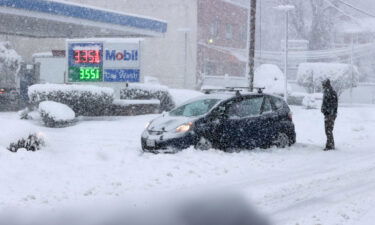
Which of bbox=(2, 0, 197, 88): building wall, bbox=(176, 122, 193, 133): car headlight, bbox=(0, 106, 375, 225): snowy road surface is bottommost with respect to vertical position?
bbox=(0, 106, 375, 225): snowy road surface

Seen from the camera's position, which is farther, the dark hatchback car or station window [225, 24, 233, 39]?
station window [225, 24, 233, 39]

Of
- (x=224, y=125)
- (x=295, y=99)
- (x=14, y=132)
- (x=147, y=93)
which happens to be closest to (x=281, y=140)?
(x=224, y=125)

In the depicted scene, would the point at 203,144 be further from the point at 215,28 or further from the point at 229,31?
the point at 229,31

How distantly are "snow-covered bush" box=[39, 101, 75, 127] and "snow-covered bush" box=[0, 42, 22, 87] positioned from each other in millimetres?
10146

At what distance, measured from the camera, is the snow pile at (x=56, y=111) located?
2173 centimetres

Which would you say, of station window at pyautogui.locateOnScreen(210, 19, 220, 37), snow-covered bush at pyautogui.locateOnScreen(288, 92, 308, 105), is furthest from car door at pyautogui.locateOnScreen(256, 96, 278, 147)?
station window at pyautogui.locateOnScreen(210, 19, 220, 37)

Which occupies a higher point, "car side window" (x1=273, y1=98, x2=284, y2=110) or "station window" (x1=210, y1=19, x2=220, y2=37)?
"station window" (x1=210, y1=19, x2=220, y2=37)

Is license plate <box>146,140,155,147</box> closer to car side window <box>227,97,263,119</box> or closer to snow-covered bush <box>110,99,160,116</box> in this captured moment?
car side window <box>227,97,263,119</box>

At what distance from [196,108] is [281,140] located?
2499 millimetres

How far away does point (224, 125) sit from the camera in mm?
14711

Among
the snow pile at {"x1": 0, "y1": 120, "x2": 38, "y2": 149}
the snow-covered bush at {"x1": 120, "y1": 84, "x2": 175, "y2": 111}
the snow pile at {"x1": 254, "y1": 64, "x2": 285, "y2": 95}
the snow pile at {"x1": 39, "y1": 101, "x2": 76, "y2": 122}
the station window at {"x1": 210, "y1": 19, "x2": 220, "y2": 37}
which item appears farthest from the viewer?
the station window at {"x1": 210, "y1": 19, "x2": 220, "y2": 37}

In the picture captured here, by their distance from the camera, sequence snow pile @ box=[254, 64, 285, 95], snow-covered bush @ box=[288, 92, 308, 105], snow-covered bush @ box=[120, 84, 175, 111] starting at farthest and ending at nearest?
1. snow-covered bush @ box=[288, 92, 308, 105]
2. snow pile @ box=[254, 64, 285, 95]
3. snow-covered bush @ box=[120, 84, 175, 111]

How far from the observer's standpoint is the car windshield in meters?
15.0

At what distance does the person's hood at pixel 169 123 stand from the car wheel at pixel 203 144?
Result: 52 centimetres
